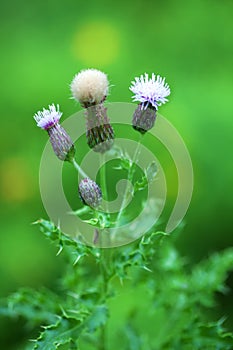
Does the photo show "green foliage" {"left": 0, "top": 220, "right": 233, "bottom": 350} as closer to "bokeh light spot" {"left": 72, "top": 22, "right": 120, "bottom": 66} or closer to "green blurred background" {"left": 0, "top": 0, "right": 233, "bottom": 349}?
"green blurred background" {"left": 0, "top": 0, "right": 233, "bottom": 349}

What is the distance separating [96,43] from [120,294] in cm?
225

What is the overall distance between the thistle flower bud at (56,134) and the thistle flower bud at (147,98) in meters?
0.17

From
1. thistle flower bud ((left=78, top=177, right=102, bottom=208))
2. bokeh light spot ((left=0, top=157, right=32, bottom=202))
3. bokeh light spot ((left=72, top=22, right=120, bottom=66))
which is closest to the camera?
thistle flower bud ((left=78, top=177, right=102, bottom=208))

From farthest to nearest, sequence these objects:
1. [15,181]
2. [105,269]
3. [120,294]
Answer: [15,181], [120,294], [105,269]

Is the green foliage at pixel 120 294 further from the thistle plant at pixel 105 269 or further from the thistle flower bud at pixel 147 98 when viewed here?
the thistle flower bud at pixel 147 98

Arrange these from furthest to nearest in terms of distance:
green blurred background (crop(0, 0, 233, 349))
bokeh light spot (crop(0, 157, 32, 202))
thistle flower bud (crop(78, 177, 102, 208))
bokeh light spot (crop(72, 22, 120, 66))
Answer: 1. bokeh light spot (crop(72, 22, 120, 66))
2. bokeh light spot (crop(0, 157, 32, 202))
3. green blurred background (crop(0, 0, 233, 349))
4. thistle flower bud (crop(78, 177, 102, 208))

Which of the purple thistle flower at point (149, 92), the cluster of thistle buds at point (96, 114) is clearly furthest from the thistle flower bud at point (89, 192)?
the purple thistle flower at point (149, 92)

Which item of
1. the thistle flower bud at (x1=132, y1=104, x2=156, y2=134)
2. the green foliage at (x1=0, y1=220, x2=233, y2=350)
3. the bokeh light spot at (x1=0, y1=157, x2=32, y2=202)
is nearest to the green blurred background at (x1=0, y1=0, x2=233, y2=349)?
the bokeh light spot at (x1=0, y1=157, x2=32, y2=202)

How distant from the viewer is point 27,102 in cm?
338

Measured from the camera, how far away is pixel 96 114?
1450mm

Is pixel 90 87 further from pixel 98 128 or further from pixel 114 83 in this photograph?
pixel 114 83

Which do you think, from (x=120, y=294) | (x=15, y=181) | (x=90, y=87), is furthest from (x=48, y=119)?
(x=15, y=181)

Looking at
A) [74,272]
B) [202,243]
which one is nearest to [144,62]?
[202,243]

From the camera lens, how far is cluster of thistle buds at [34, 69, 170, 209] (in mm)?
1404
